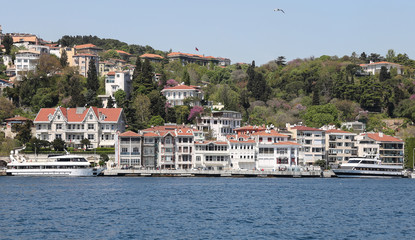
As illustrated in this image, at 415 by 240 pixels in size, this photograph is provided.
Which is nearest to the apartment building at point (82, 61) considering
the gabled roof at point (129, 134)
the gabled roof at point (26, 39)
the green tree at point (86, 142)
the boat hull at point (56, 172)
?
the gabled roof at point (26, 39)

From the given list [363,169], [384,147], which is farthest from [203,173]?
[384,147]

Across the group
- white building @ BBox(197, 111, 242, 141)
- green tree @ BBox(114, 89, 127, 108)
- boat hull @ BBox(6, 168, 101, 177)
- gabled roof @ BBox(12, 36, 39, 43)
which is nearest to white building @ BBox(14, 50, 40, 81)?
gabled roof @ BBox(12, 36, 39, 43)

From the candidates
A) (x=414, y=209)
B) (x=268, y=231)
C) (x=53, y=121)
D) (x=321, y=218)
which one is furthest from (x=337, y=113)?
(x=268, y=231)

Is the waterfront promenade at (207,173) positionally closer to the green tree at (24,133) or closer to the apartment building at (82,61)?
the green tree at (24,133)

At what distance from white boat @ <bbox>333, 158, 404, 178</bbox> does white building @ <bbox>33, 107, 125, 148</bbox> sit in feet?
112

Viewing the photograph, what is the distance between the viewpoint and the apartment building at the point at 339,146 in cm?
10238

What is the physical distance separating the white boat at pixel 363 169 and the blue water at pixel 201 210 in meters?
13.4

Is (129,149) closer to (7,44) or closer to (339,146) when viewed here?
(339,146)

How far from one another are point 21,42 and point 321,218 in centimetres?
11466

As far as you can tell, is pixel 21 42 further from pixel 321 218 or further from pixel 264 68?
pixel 321 218

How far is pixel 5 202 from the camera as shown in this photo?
178ft

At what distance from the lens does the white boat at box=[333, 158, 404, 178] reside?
300 feet

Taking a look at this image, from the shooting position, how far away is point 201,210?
166 ft

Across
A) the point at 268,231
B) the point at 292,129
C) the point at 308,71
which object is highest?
the point at 308,71
